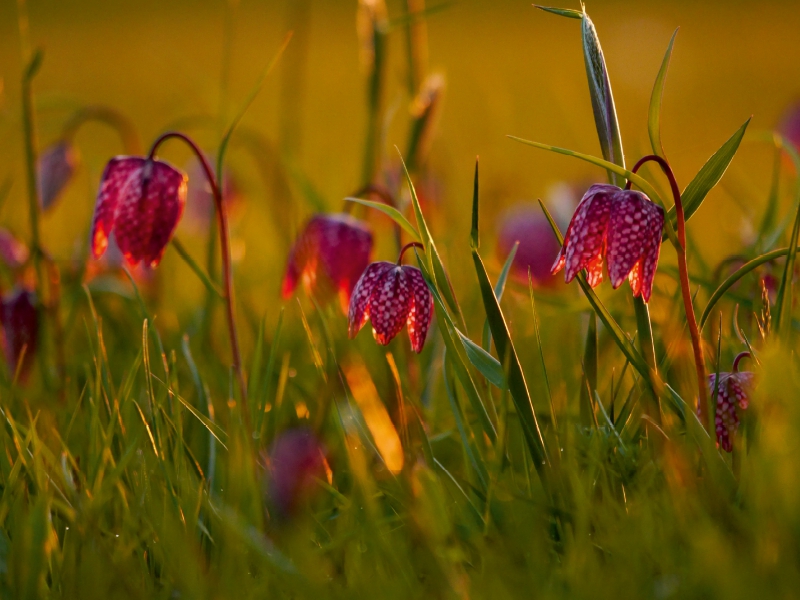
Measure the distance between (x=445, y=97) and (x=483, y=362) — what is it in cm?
509

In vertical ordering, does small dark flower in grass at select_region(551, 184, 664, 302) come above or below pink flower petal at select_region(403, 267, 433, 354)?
above

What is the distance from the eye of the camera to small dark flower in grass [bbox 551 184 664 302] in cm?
84

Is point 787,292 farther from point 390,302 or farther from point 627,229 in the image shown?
point 390,302

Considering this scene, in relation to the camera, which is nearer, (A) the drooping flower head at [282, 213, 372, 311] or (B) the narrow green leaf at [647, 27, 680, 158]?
(B) the narrow green leaf at [647, 27, 680, 158]

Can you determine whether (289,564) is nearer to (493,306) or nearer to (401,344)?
(493,306)

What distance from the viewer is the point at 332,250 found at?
1317 millimetres

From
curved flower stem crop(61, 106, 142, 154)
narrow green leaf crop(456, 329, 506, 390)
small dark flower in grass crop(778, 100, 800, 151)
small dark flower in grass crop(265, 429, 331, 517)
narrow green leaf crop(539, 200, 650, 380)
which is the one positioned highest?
small dark flower in grass crop(778, 100, 800, 151)

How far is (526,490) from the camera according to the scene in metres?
0.90

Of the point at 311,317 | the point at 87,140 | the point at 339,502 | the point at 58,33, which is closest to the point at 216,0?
the point at 58,33

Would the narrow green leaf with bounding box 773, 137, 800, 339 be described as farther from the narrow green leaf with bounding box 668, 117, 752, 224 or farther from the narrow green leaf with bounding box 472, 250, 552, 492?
the narrow green leaf with bounding box 472, 250, 552, 492

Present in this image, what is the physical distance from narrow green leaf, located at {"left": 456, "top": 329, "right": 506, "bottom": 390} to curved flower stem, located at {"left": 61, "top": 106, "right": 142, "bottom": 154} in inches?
33.6

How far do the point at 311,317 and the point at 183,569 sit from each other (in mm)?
1130

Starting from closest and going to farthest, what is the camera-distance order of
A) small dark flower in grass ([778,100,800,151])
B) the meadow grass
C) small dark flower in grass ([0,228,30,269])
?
the meadow grass, small dark flower in grass ([0,228,30,269]), small dark flower in grass ([778,100,800,151])

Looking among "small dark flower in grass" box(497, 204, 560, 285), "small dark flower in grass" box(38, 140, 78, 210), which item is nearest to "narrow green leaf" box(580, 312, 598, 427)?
"small dark flower in grass" box(497, 204, 560, 285)
